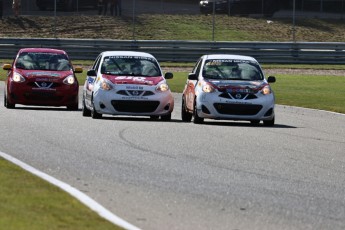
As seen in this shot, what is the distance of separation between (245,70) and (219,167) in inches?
393

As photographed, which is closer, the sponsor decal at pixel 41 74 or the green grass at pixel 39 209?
the green grass at pixel 39 209

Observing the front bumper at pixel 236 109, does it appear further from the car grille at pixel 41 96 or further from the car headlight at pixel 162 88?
the car grille at pixel 41 96

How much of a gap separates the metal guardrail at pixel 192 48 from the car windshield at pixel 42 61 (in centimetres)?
1875

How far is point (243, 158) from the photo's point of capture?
16562mm

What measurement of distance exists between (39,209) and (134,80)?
1409 cm

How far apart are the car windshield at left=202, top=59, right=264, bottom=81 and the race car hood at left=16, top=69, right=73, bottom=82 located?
380 cm

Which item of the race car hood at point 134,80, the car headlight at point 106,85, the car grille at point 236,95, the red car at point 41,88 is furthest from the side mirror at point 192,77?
the red car at point 41,88

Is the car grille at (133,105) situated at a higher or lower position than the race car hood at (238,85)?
lower

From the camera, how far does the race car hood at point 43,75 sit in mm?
27077

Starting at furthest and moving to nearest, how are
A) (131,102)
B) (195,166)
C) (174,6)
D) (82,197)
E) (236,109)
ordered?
(174,6) → (131,102) → (236,109) → (195,166) → (82,197)

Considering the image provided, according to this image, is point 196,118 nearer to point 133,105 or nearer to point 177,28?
point 133,105

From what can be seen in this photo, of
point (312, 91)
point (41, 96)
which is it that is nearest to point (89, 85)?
point (41, 96)

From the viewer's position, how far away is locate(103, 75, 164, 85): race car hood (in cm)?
2459

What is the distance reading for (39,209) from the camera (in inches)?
422
